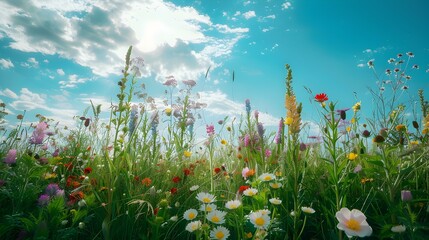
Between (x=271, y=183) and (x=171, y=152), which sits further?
(x=171, y=152)

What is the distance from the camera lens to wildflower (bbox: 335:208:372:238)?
1201mm

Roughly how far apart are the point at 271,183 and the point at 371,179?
0.73 meters

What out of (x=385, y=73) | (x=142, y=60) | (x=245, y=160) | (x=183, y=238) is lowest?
(x=183, y=238)

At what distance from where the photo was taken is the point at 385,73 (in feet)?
19.4

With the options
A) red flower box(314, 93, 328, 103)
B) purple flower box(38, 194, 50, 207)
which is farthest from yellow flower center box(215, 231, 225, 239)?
purple flower box(38, 194, 50, 207)

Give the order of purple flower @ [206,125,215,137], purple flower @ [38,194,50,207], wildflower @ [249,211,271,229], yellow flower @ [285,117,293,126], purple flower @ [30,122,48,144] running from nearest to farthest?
wildflower @ [249,211,271,229] → yellow flower @ [285,117,293,126] → purple flower @ [38,194,50,207] → purple flower @ [30,122,48,144] → purple flower @ [206,125,215,137]

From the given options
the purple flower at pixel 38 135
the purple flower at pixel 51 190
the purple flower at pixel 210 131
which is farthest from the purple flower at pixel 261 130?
the purple flower at pixel 38 135

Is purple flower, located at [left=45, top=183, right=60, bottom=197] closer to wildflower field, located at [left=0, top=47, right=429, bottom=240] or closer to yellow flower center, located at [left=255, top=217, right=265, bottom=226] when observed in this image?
wildflower field, located at [left=0, top=47, right=429, bottom=240]

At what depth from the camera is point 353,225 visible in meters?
1.24

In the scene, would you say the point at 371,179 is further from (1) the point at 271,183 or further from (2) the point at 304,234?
(1) the point at 271,183

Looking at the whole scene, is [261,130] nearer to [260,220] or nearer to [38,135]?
[260,220]

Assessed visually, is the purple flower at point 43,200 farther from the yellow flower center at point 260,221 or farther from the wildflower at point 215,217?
the yellow flower center at point 260,221

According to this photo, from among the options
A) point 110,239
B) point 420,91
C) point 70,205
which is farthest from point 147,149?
point 420,91

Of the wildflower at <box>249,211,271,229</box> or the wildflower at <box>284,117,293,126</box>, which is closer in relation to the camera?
the wildflower at <box>249,211,271,229</box>
